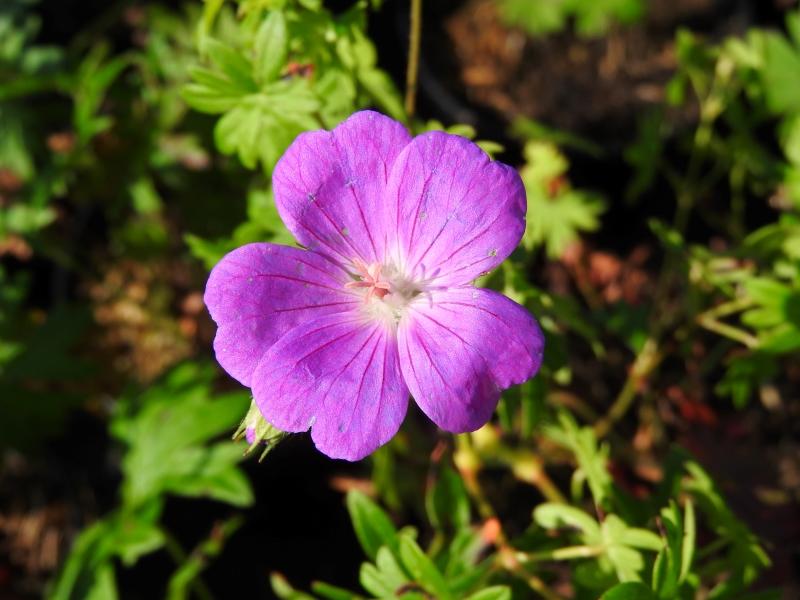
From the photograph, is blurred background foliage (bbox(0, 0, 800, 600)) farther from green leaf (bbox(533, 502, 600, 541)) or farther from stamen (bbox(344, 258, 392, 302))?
stamen (bbox(344, 258, 392, 302))

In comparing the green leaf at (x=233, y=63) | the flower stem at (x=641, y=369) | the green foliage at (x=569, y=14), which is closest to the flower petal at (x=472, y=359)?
the green leaf at (x=233, y=63)

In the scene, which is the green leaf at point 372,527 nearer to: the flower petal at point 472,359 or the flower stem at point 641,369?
the flower petal at point 472,359

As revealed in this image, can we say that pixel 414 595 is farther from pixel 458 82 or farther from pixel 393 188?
pixel 458 82

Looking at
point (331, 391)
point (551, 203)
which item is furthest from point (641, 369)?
point (331, 391)

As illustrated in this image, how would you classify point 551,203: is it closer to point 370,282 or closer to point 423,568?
point 370,282

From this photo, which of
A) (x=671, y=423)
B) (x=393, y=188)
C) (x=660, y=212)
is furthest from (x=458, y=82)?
(x=393, y=188)

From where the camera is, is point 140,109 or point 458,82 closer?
point 140,109

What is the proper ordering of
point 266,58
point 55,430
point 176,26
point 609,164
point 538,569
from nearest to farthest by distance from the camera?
1. point 266,58
2. point 538,569
3. point 55,430
4. point 176,26
5. point 609,164

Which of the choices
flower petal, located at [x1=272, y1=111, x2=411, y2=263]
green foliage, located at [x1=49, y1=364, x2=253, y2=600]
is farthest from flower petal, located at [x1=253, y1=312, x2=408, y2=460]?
green foliage, located at [x1=49, y1=364, x2=253, y2=600]
